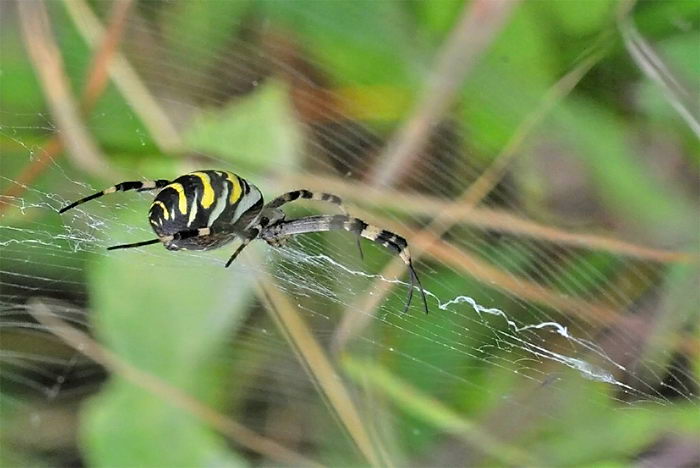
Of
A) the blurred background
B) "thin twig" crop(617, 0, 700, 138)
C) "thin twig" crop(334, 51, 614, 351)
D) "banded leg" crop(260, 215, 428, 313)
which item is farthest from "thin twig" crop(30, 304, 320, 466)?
"thin twig" crop(617, 0, 700, 138)

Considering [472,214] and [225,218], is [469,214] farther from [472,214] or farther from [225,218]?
[225,218]

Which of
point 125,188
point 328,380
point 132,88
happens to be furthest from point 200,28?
point 328,380

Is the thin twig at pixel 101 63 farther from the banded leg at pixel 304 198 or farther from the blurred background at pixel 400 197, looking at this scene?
the banded leg at pixel 304 198

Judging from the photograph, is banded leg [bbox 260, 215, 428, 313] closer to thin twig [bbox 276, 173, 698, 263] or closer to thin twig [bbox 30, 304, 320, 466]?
thin twig [bbox 276, 173, 698, 263]

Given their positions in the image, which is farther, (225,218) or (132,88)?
(132,88)

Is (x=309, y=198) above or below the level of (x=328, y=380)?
above

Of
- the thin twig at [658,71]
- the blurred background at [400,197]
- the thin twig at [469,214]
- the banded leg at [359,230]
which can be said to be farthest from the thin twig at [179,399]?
the thin twig at [658,71]
